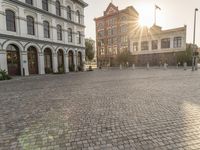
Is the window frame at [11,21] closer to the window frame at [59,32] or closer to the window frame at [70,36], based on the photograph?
the window frame at [59,32]

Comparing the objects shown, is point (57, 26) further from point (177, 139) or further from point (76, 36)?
point (177, 139)

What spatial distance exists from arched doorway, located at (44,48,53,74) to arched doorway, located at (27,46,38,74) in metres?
1.60

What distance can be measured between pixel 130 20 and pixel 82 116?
155ft

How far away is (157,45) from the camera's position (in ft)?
134

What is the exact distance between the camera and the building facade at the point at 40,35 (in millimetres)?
17281

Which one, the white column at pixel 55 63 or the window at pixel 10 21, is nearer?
the window at pixel 10 21

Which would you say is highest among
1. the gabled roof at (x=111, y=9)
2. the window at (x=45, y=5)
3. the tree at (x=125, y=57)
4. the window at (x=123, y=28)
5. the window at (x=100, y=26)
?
the gabled roof at (x=111, y=9)

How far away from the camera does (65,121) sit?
4371 millimetres

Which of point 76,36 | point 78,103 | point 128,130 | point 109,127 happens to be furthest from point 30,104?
point 76,36

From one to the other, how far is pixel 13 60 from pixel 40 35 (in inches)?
204

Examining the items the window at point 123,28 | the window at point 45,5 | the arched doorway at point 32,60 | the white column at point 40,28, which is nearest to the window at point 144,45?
the window at point 123,28

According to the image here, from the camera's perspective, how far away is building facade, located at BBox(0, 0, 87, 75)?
17281 mm

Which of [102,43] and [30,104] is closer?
[30,104]

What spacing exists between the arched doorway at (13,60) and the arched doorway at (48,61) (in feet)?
13.8
